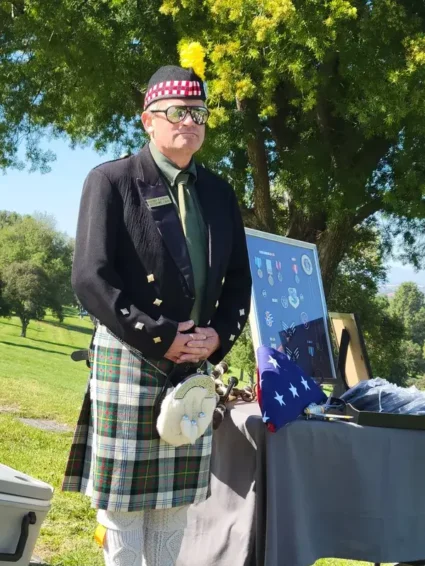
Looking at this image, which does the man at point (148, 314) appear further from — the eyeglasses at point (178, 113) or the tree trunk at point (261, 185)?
the tree trunk at point (261, 185)

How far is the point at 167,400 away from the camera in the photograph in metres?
1.82

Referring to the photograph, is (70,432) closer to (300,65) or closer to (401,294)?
(300,65)

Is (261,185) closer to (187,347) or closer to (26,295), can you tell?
(187,347)

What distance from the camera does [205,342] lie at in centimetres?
192

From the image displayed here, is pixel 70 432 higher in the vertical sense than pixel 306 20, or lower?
lower

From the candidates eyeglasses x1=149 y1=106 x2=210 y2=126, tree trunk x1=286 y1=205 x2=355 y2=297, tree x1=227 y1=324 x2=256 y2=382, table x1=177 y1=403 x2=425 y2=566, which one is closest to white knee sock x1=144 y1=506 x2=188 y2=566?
table x1=177 y1=403 x2=425 y2=566

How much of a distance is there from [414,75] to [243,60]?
7.48 ft

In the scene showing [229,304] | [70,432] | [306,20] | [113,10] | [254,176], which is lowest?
[70,432]

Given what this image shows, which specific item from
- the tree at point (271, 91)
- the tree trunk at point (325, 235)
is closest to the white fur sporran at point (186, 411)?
the tree at point (271, 91)

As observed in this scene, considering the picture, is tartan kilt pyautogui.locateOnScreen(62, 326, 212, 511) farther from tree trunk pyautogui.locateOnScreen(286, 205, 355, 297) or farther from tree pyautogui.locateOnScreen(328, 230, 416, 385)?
tree pyautogui.locateOnScreen(328, 230, 416, 385)

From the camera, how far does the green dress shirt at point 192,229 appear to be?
6.52 feet

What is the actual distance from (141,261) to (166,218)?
14cm

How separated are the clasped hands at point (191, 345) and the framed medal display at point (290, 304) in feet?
3.04

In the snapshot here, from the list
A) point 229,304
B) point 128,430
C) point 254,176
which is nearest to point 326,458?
point 229,304
